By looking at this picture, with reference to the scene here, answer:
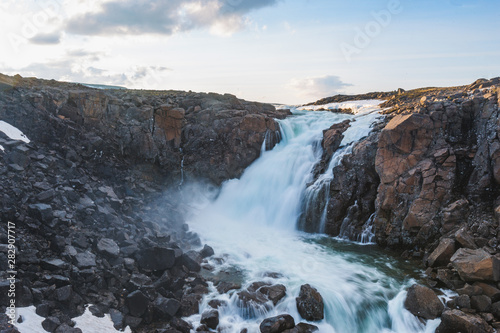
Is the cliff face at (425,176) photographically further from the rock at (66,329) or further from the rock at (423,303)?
the rock at (66,329)

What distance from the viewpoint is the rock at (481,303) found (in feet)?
34.9

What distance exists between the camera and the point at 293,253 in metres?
16.2

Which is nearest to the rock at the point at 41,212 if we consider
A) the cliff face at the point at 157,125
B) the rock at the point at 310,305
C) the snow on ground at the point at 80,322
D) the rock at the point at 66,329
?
the snow on ground at the point at 80,322

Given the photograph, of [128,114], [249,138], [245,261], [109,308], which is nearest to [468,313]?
[245,261]

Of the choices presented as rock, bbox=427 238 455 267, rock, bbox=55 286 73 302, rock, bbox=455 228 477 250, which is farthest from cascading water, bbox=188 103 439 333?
rock, bbox=55 286 73 302

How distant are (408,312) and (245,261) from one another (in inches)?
267

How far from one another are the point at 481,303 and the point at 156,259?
1119 cm

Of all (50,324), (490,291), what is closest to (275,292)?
(50,324)

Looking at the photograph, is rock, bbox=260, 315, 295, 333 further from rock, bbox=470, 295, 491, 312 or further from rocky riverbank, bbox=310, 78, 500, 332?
rocky riverbank, bbox=310, 78, 500, 332

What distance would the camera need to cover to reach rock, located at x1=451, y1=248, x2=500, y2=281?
11.3m

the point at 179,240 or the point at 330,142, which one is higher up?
the point at 330,142

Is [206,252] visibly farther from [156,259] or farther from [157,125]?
[157,125]

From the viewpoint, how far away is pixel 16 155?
15.4 meters

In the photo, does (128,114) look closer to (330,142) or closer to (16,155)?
(16,155)
